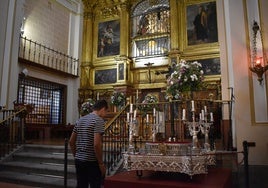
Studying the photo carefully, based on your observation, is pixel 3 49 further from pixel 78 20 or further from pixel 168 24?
pixel 168 24

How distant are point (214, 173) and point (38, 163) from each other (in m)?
4.27

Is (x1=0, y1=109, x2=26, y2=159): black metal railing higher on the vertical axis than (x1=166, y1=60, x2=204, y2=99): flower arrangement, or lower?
lower

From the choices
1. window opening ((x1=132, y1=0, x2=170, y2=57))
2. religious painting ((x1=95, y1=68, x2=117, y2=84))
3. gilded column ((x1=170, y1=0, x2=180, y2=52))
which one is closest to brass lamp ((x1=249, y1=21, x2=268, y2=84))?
gilded column ((x1=170, y1=0, x2=180, y2=52))

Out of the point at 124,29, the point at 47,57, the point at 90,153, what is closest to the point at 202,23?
the point at 124,29

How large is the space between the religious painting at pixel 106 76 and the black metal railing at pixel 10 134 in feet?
18.0

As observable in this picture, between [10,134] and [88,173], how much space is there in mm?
5432

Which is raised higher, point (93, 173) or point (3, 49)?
point (3, 49)

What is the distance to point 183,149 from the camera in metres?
4.05

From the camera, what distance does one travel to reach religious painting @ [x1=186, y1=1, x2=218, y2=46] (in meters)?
11.6

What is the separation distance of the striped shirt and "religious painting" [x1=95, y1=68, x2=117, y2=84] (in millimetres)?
9762

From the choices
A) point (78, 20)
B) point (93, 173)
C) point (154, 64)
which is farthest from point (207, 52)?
point (93, 173)

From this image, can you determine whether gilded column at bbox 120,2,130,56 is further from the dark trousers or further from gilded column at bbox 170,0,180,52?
the dark trousers

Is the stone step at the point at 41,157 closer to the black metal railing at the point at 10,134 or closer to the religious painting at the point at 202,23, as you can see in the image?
the black metal railing at the point at 10,134

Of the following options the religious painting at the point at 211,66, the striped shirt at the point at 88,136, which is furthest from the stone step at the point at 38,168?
the religious painting at the point at 211,66
